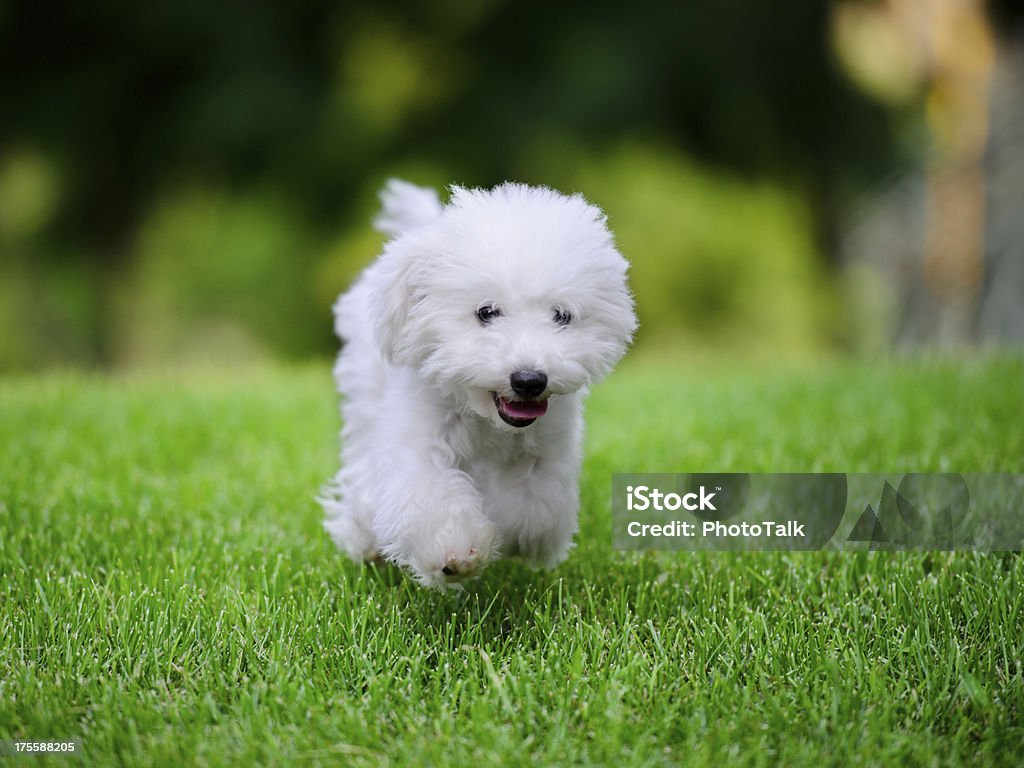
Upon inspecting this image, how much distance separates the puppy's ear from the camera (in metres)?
2.64

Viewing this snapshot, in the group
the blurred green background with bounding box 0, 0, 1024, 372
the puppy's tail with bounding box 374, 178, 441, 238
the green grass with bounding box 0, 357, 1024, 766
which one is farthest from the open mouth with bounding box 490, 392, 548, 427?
the blurred green background with bounding box 0, 0, 1024, 372

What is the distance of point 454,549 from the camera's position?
2.44 m

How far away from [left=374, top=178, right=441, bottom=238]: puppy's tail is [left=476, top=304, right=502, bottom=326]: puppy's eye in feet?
2.69

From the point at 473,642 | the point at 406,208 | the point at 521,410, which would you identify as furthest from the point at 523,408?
the point at 406,208

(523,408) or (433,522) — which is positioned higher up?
(523,408)

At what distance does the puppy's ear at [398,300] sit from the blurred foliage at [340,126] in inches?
299

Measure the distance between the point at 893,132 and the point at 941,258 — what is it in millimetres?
1564

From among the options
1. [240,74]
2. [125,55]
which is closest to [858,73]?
[240,74]

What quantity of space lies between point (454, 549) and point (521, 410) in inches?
15.0

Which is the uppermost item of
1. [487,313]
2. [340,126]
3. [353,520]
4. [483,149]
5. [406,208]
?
[340,126]

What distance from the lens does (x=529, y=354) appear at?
7.84 feet

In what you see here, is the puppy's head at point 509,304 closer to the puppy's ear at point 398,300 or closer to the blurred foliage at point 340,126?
the puppy's ear at point 398,300

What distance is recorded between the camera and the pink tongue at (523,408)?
246 cm

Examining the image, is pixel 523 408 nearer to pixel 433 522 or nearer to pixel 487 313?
pixel 487 313
